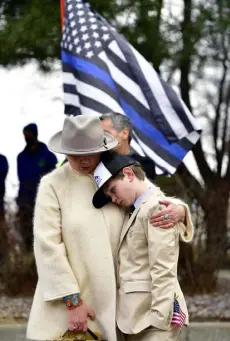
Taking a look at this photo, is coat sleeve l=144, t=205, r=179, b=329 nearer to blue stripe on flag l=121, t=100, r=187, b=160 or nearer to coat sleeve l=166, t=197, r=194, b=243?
coat sleeve l=166, t=197, r=194, b=243

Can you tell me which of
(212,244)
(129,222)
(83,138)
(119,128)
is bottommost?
(212,244)

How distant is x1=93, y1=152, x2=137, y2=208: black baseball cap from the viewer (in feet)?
15.7

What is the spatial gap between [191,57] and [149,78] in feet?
8.48

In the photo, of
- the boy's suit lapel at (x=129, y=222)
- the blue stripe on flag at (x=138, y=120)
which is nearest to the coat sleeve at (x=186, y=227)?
the boy's suit lapel at (x=129, y=222)

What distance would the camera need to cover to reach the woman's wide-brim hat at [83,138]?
15.9 ft

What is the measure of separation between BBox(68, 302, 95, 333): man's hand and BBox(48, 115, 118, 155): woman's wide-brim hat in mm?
752

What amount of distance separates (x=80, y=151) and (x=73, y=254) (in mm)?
505

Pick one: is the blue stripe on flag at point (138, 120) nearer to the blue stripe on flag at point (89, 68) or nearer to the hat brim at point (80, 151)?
the blue stripe on flag at point (89, 68)

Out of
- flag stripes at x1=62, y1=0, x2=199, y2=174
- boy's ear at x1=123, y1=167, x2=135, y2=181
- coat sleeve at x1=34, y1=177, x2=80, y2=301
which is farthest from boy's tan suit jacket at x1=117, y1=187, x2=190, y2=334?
flag stripes at x1=62, y1=0, x2=199, y2=174

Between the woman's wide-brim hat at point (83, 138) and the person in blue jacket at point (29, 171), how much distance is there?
17.2ft

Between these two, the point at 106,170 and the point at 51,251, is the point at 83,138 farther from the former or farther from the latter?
the point at 51,251

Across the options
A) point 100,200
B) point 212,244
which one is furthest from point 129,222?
point 212,244

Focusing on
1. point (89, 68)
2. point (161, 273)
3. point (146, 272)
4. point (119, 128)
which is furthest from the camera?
point (89, 68)

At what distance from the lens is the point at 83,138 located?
4.86 m
